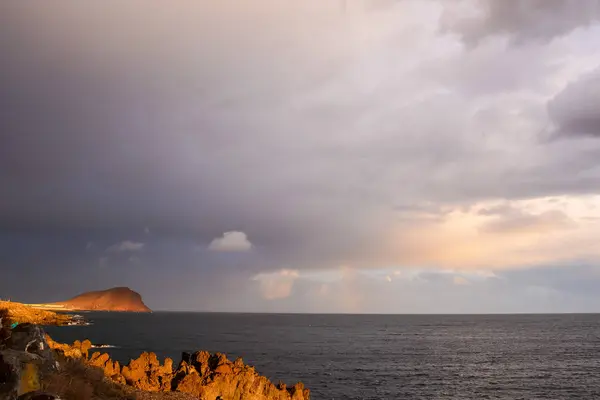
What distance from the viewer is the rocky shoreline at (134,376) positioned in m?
20.5

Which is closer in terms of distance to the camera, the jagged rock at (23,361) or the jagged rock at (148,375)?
the jagged rock at (23,361)

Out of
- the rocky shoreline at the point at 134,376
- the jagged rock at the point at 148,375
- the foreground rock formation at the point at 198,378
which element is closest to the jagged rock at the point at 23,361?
the rocky shoreline at the point at 134,376

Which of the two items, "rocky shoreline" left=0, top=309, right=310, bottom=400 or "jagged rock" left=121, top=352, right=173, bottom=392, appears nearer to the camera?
"rocky shoreline" left=0, top=309, right=310, bottom=400

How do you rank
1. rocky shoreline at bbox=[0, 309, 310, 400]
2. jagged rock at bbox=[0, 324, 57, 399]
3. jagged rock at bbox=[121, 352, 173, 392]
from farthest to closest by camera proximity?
jagged rock at bbox=[121, 352, 173, 392] → rocky shoreline at bbox=[0, 309, 310, 400] → jagged rock at bbox=[0, 324, 57, 399]

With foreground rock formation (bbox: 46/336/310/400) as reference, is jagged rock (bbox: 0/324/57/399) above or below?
above

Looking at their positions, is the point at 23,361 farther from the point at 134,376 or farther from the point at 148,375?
the point at 148,375

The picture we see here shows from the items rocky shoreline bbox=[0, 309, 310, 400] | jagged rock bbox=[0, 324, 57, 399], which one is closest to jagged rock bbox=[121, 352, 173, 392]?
rocky shoreline bbox=[0, 309, 310, 400]

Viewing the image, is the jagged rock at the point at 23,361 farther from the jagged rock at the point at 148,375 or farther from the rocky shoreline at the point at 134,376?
the jagged rock at the point at 148,375

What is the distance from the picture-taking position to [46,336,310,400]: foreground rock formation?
38844 mm

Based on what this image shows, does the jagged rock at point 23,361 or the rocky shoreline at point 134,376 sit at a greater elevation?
the jagged rock at point 23,361

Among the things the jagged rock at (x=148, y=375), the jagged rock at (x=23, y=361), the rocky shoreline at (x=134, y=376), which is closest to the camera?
the jagged rock at (x=23, y=361)

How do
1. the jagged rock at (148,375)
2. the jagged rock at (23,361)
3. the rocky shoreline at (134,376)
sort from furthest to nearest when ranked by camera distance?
the jagged rock at (148,375), the rocky shoreline at (134,376), the jagged rock at (23,361)

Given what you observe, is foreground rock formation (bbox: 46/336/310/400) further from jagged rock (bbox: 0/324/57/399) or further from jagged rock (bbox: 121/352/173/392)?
jagged rock (bbox: 0/324/57/399)

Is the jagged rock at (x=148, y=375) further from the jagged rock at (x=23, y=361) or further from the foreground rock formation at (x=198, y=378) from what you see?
the jagged rock at (x=23, y=361)
